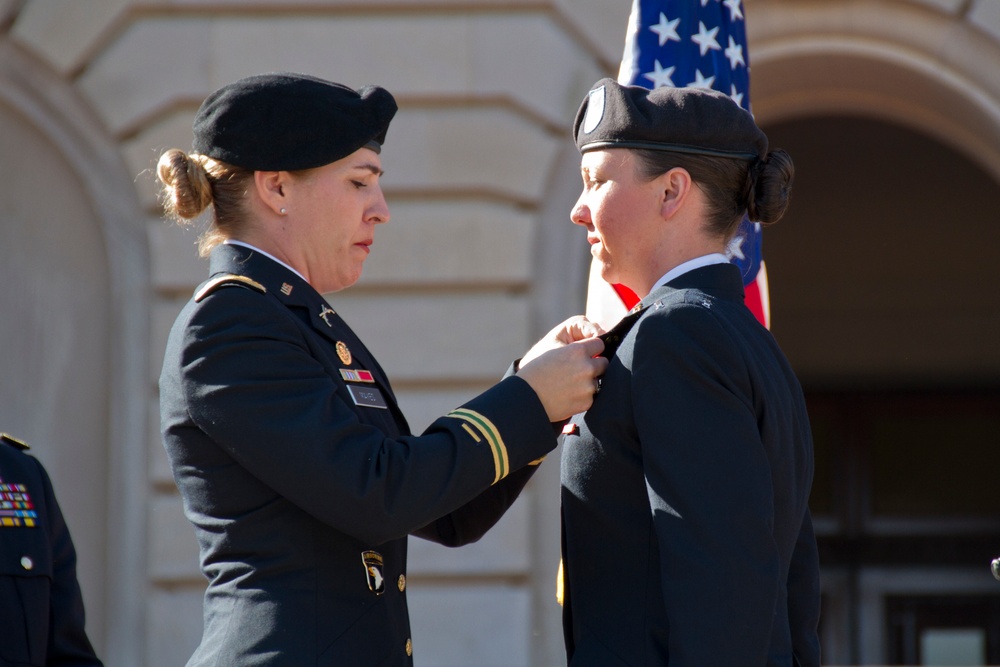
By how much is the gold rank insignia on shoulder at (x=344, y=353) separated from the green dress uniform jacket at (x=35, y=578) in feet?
2.40

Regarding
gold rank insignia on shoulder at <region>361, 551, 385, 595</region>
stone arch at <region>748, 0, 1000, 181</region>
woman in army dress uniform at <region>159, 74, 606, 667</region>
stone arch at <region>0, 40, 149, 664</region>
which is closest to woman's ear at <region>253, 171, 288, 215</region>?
woman in army dress uniform at <region>159, 74, 606, 667</region>

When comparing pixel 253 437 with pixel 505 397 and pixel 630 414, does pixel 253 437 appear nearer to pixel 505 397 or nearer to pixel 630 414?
pixel 505 397

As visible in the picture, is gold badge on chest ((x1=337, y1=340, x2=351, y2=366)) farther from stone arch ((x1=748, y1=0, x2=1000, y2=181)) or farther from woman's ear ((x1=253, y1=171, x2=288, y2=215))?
stone arch ((x1=748, y1=0, x2=1000, y2=181))

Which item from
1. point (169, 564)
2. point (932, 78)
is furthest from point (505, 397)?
point (932, 78)

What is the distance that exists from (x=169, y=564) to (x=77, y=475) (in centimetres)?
63

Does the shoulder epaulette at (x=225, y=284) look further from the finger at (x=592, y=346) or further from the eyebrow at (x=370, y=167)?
the finger at (x=592, y=346)

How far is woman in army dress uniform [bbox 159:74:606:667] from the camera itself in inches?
77.8

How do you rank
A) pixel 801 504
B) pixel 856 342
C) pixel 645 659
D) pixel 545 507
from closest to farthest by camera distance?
1. pixel 645 659
2. pixel 801 504
3. pixel 545 507
4. pixel 856 342

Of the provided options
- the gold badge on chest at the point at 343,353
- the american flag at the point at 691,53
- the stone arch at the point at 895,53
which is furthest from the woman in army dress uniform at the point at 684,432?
the stone arch at the point at 895,53

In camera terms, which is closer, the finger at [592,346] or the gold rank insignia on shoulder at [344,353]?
the finger at [592,346]

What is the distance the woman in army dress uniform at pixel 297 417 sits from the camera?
6.48ft

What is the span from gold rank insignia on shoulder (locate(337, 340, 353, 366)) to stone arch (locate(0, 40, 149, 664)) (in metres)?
3.36

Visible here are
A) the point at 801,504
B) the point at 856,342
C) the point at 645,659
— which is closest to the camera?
the point at 645,659

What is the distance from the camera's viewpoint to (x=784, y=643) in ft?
6.47
